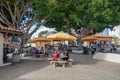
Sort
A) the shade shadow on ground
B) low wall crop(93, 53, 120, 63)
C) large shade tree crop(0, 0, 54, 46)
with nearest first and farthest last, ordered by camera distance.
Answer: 1. the shade shadow on ground
2. low wall crop(93, 53, 120, 63)
3. large shade tree crop(0, 0, 54, 46)

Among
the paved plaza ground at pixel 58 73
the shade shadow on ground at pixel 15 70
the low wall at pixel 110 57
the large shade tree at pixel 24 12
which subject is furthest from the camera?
the large shade tree at pixel 24 12

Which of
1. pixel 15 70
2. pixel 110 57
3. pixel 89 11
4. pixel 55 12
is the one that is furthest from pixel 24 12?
pixel 15 70

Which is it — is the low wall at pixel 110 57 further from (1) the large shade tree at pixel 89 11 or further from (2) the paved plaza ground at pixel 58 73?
(2) the paved plaza ground at pixel 58 73

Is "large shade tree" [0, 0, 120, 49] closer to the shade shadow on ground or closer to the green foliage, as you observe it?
the green foliage

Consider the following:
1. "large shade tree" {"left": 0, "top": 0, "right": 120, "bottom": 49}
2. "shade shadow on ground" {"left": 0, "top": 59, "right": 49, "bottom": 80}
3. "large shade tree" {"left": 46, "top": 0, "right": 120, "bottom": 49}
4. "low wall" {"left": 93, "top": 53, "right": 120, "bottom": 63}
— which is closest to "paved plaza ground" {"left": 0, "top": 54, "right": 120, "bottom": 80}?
"shade shadow on ground" {"left": 0, "top": 59, "right": 49, "bottom": 80}

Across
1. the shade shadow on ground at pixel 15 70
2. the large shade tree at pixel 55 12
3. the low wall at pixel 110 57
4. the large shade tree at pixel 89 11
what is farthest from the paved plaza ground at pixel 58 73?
the large shade tree at pixel 89 11

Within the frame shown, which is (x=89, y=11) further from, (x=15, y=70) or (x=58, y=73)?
(x=58, y=73)

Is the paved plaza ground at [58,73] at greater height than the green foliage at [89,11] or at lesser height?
lesser

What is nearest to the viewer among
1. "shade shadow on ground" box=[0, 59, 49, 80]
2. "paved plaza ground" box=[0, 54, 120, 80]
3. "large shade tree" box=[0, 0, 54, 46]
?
"paved plaza ground" box=[0, 54, 120, 80]

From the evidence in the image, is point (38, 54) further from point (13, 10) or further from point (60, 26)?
point (60, 26)

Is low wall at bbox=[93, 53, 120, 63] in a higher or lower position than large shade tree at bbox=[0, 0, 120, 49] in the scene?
lower

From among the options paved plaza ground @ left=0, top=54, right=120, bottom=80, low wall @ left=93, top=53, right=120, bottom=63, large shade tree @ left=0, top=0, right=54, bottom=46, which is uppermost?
large shade tree @ left=0, top=0, right=54, bottom=46

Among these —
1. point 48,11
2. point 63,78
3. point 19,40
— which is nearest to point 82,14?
point 48,11

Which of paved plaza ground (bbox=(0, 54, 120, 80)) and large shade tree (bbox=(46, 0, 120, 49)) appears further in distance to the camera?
large shade tree (bbox=(46, 0, 120, 49))
